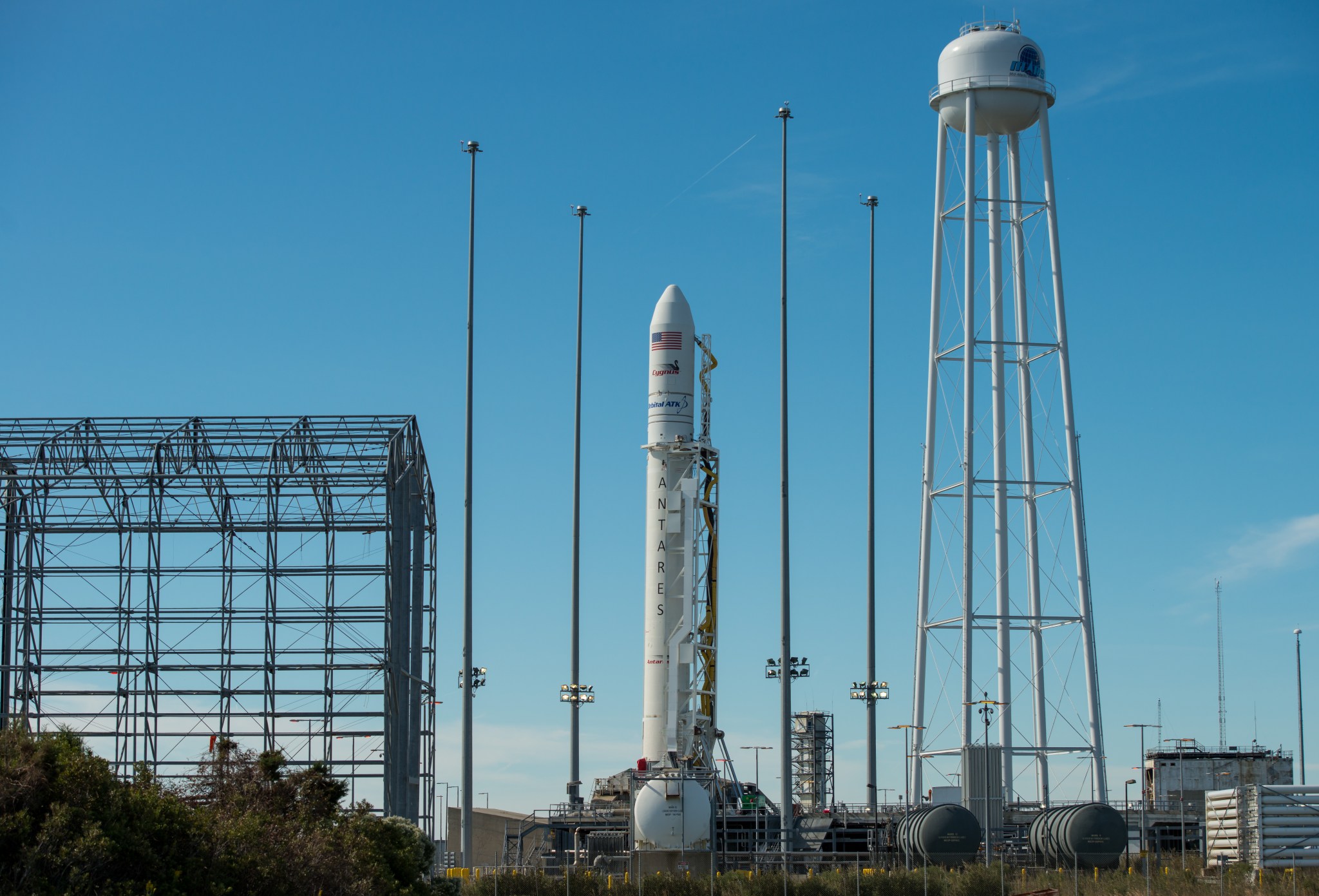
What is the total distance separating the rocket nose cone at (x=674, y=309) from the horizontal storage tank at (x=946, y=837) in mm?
16709

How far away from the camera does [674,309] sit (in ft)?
174

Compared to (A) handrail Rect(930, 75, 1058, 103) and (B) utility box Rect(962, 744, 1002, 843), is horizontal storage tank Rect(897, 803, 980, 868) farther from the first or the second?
(A) handrail Rect(930, 75, 1058, 103)

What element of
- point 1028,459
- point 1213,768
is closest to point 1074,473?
point 1028,459

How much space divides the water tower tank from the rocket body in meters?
10.2

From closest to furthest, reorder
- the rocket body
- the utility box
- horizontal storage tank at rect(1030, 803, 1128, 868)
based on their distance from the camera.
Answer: horizontal storage tank at rect(1030, 803, 1128, 868), the utility box, the rocket body

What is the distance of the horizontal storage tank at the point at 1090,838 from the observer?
42500 millimetres

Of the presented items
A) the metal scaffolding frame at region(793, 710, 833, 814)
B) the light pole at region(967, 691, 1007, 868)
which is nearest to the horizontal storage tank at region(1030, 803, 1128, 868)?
the light pole at region(967, 691, 1007, 868)

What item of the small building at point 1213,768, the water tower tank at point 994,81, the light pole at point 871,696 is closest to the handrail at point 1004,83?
the water tower tank at point 994,81

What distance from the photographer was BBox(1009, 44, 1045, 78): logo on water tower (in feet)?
171

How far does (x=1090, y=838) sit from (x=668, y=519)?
620 inches

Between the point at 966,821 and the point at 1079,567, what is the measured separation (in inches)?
374

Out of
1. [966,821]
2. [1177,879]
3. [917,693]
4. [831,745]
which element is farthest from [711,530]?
[831,745]

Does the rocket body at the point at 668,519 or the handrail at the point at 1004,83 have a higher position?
the handrail at the point at 1004,83

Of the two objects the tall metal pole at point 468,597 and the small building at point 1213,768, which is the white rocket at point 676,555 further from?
the small building at point 1213,768
